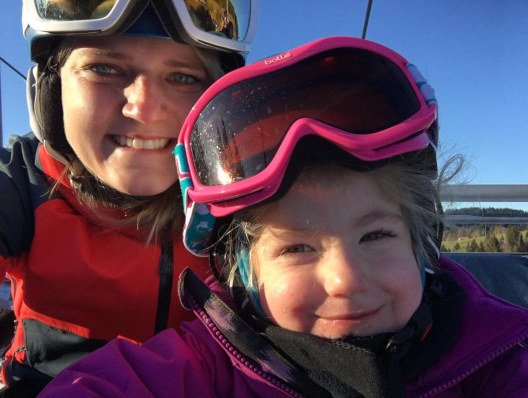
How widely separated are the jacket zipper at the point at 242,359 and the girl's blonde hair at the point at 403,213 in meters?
0.12

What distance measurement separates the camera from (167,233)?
153 centimetres

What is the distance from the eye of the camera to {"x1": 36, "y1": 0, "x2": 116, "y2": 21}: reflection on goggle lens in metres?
1.42

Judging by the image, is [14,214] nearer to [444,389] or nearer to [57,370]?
[57,370]

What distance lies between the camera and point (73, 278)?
1.41 m

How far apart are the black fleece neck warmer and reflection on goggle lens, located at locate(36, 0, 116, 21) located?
1.04 metres

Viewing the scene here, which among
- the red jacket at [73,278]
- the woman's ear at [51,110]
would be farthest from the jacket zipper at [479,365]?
the woman's ear at [51,110]

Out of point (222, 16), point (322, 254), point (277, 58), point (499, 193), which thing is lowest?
point (499, 193)

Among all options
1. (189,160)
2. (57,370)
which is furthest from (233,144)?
(57,370)

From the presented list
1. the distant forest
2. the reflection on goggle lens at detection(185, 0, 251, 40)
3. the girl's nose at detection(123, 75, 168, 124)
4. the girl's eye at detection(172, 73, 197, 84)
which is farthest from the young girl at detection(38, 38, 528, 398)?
the distant forest

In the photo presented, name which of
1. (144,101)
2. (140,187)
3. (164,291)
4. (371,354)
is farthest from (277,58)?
(164,291)

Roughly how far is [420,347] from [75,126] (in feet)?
3.70

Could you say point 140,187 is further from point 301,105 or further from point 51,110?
point 301,105

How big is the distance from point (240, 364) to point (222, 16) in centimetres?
117

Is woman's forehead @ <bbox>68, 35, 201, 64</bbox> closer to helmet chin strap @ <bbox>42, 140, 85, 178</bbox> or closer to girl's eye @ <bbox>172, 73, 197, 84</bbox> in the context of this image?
girl's eye @ <bbox>172, 73, 197, 84</bbox>
